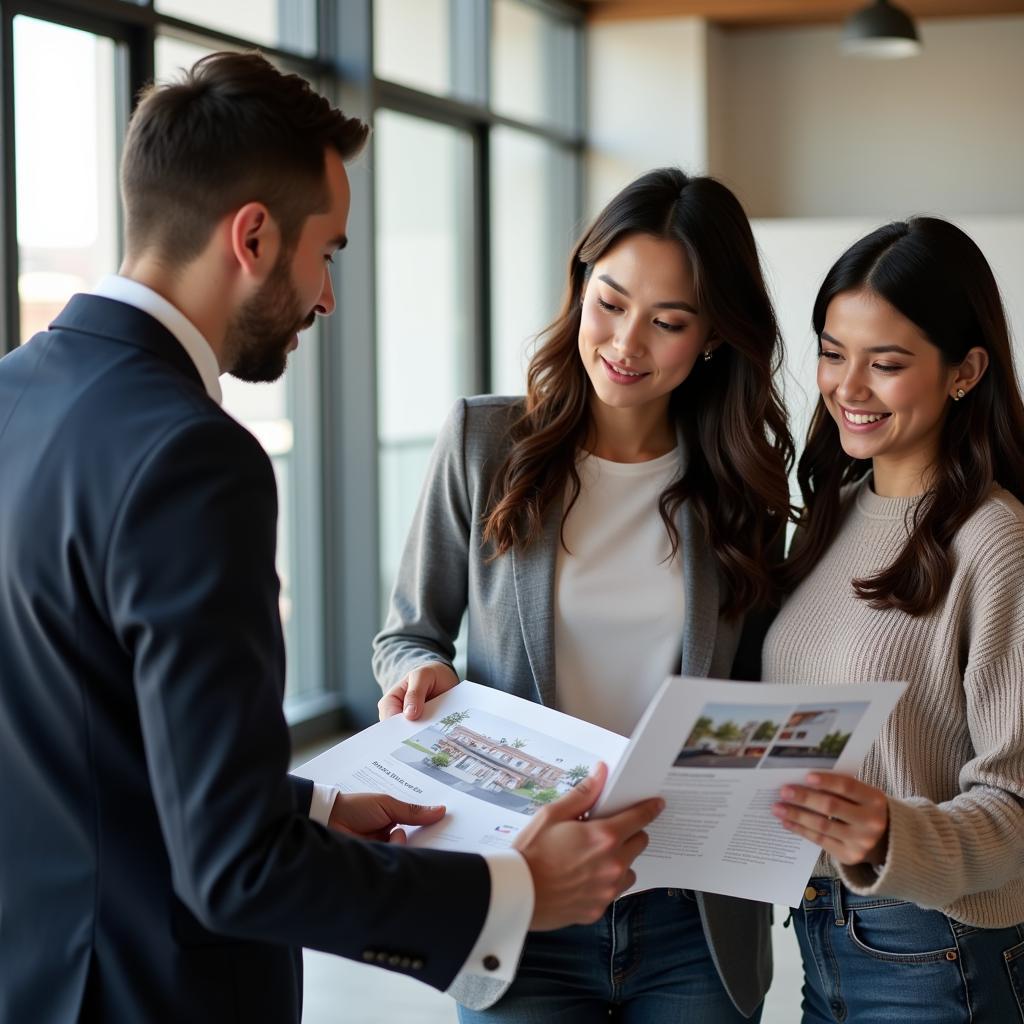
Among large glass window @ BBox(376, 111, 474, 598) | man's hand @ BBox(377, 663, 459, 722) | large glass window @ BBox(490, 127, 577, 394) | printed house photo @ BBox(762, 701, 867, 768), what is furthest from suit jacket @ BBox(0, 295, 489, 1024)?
large glass window @ BBox(490, 127, 577, 394)

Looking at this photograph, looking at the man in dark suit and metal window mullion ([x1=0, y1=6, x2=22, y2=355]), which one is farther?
metal window mullion ([x1=0, y1=6, x2=22, y2=355])

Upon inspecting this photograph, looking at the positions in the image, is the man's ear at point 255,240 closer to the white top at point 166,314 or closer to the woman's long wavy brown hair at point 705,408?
the white top at point 166,314

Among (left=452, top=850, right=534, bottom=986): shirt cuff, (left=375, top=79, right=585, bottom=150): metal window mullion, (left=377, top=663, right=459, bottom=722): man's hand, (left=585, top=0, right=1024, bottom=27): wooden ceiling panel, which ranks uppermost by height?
(left=585, top=0, right=1024, bottom=27): wooden ceiling panel

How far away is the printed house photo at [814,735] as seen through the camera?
135 cm

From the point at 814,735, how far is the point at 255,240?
74cm

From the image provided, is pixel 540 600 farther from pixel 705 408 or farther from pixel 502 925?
pixel 502 925

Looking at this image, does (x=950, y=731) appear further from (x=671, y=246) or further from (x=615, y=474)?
(x=671, y=246)

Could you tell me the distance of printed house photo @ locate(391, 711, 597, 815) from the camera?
151cm

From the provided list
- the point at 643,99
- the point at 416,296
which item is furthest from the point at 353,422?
the point at 643,99

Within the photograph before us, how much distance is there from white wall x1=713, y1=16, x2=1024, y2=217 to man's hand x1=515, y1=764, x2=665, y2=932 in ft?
20.7

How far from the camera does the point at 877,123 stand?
745 cm

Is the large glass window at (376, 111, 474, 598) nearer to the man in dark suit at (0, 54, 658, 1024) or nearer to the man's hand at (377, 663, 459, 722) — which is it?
the man's hand at (377, 663, 459, 722)

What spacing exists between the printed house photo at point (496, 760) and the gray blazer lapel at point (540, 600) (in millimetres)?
159

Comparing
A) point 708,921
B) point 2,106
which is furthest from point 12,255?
point 708,921
